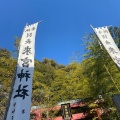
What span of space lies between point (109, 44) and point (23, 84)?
509 cm

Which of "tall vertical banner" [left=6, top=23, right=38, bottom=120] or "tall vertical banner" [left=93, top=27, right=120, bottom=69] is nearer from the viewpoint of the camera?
"tall vertical banner" [left=6, top=23, right=38, bottom=120]

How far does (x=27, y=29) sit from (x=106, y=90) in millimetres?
8078

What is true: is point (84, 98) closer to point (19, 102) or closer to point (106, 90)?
point (106, 90)

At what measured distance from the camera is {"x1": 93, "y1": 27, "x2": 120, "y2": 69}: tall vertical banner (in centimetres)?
845

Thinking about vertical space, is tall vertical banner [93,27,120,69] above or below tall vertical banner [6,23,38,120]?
above

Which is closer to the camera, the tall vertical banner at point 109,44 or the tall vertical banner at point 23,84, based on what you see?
the tall vertical banner at point 23,84

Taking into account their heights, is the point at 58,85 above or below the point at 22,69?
above

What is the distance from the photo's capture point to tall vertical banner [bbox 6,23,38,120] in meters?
4.74

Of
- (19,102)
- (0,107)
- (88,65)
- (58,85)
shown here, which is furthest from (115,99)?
(58,85)

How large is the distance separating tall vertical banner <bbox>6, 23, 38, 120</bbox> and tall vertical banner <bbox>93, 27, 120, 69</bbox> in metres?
3.43

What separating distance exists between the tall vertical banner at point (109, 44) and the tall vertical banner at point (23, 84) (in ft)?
11.2

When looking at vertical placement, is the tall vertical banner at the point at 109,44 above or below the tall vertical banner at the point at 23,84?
above

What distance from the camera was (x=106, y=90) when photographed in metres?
13.6

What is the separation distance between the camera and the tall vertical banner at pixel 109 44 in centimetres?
845
